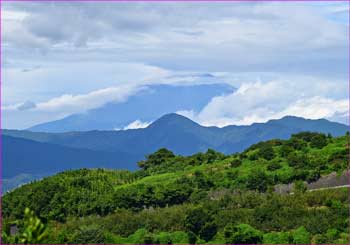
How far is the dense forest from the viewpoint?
46719mm

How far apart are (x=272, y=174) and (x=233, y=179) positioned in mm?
3139

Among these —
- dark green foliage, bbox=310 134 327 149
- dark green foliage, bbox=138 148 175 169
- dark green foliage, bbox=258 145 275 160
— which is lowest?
dark green foliage, bbox=258 145 275 160

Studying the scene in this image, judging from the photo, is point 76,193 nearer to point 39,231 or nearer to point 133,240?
point 133,240

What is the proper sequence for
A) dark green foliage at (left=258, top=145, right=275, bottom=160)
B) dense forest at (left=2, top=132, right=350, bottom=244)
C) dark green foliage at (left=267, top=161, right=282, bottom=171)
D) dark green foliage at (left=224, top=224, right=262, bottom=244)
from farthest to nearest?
dark green foliage at (left=258, top=145, right=275, bottom=160)
dark green foliage at (left=267, top=161, right=282, bottom=171)
dense forest at (left=2, top=132, right=350, bottom=244)
dark green foliage at (left=224, top=224, right=262, bottom=244)

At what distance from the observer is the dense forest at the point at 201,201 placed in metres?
46.7

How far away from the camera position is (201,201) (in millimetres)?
55344

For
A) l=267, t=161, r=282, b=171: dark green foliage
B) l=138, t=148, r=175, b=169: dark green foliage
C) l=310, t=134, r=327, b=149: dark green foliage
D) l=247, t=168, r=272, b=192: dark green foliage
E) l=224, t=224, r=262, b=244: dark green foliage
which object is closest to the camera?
l=224, t=224, r=262, b=244: dark green foliage

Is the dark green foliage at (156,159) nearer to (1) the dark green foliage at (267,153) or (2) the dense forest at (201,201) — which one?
(2) the dense forest at (201,201)

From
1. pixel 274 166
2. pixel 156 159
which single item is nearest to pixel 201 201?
pixel 274 166

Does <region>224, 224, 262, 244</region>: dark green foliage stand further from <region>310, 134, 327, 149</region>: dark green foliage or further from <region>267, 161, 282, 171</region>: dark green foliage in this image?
<region>310, 134, 327, 149</region>: dark green foliage

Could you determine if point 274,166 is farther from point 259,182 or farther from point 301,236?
point 301,236

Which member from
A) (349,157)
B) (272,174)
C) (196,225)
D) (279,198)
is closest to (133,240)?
(196,225)

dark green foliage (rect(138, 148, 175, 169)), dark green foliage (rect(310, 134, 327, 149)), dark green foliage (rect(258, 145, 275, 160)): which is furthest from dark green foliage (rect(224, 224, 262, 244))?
dark green foliage (rect(138, 148, 175, 169))

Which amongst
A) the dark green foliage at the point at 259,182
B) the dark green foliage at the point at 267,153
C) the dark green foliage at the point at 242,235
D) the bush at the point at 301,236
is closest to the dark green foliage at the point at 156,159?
the dark green foliage at the point at 267,153
